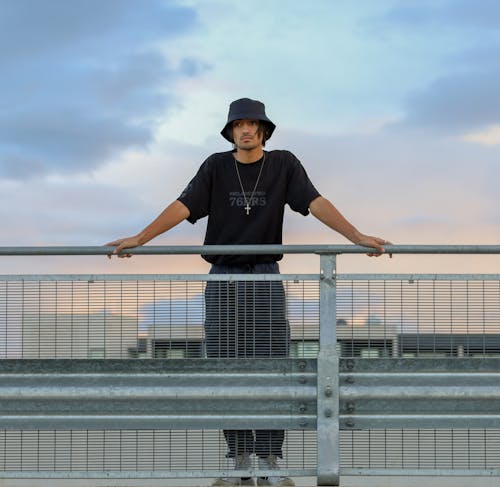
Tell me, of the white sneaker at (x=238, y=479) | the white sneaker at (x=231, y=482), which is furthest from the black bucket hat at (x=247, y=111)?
the white sneaker at (x=231, y=482)

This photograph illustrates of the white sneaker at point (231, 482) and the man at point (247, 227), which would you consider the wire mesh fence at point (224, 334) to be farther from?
the white sneaker at point (231, 482)

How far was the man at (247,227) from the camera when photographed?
6016 millimetres

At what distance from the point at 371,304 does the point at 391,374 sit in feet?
1.46

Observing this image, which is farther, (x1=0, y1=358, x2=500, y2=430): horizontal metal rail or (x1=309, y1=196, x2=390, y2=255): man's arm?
(x1=309, y1=196, x2=390, y2=255): man's arm

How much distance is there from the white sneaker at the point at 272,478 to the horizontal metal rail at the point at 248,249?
133 centimetres

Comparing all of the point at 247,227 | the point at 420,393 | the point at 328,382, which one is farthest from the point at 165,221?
the point at 420,393

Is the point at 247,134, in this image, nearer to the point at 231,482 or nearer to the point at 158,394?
the point at 158,394

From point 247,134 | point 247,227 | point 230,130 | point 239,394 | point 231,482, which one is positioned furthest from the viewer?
point 230,130

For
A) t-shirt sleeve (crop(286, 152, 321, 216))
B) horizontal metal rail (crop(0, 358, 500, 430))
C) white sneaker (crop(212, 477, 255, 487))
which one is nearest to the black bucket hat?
t-shirt sleeve (crop(286, 152, 321, 216))

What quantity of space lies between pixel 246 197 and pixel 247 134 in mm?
428

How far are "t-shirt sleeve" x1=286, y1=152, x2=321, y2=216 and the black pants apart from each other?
2.36 ft

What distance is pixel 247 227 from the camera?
631cm

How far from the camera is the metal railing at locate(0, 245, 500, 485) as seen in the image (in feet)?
19.1

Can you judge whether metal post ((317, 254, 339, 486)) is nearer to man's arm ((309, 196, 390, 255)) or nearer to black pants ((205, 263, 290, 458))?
black pants ((205, 263, 290, 458))
